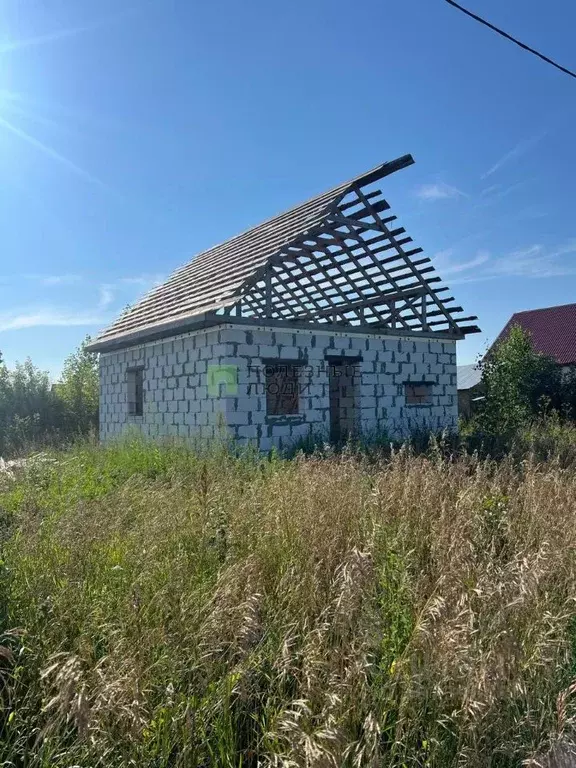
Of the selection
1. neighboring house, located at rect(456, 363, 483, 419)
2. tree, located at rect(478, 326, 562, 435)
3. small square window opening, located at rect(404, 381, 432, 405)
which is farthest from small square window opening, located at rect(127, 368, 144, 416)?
neighboring house, located at rect(456, 363, 483, 419)

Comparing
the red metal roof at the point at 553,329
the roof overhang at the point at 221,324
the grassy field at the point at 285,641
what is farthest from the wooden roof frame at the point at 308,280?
the red metal roof at the point at 553,329

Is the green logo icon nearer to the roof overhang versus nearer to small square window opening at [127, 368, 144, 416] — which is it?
the roof overhang

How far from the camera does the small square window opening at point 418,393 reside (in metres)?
13.8

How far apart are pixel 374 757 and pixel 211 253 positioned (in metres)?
15.8

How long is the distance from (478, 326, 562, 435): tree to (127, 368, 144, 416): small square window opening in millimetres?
9953

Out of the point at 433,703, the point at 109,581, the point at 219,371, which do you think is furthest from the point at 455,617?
the point at 219,371

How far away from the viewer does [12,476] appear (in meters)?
7.74

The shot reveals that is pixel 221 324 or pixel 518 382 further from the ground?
pixel 221 324

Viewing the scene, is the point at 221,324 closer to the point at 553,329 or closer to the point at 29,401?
Answer: the point at 29,401

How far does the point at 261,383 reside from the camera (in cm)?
1082

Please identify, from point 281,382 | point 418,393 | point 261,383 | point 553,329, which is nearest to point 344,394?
point 281,382

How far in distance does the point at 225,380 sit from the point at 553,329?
1049 inches

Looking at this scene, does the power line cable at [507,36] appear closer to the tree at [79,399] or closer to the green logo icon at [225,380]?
the green logo icon at [225,380]

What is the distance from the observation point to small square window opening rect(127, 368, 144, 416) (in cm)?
1406
